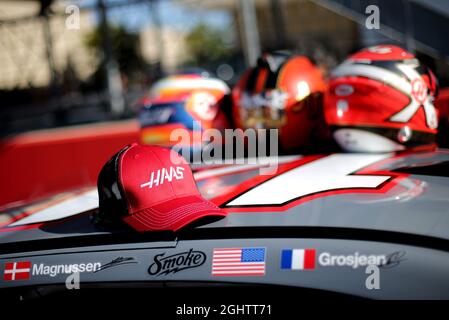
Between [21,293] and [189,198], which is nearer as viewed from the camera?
[21,293]

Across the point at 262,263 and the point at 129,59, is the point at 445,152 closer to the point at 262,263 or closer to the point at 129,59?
the point at 262,263

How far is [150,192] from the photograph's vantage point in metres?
2.19

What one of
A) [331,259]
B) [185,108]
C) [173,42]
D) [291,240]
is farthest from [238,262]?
[173,42]

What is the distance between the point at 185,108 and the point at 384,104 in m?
1.54

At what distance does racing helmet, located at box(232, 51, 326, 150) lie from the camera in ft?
11.4

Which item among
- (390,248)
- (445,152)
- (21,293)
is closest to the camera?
(390,248)

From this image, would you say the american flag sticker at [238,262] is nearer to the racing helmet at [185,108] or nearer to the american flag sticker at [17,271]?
the american flag sticker at [17,271]

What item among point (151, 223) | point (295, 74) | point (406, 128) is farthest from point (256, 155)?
point (151, 223)

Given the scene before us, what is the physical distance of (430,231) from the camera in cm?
174

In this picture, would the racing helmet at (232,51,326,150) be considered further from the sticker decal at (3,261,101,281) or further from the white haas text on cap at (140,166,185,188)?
the sticker decal at (3,261,101,281)

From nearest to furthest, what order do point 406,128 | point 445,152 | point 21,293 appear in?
point 21,293, point 445,152, point 406,128

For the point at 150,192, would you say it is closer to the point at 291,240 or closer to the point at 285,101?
the point at 291,240

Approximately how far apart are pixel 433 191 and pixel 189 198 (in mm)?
857

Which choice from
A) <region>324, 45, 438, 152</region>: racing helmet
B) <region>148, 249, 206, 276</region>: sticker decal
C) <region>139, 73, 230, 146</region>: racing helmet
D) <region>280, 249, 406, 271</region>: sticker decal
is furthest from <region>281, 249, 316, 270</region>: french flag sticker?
<region>139, 73, 230, 146</region>: racing helmet
